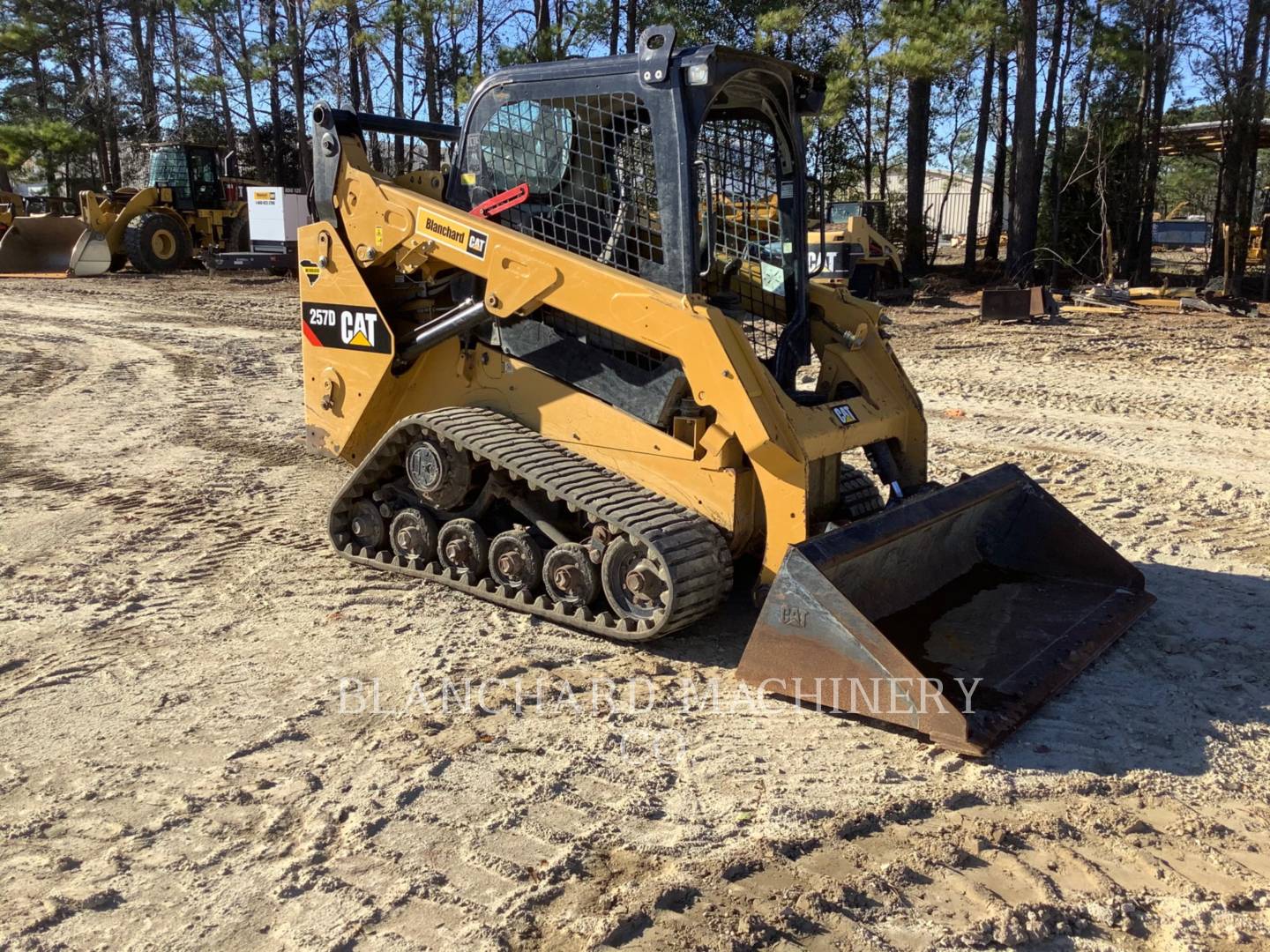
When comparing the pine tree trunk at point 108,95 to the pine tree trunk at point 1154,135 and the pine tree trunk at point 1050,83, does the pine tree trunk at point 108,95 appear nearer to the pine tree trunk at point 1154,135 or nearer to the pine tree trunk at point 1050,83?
the pine tree trunk at point 1050,83

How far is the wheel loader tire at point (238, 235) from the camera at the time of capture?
2352 cm

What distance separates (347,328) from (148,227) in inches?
723

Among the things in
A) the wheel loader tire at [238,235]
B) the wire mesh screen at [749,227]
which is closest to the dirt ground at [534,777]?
the wire mesh screen at [749,227]

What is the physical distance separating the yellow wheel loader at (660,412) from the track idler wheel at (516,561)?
12mm

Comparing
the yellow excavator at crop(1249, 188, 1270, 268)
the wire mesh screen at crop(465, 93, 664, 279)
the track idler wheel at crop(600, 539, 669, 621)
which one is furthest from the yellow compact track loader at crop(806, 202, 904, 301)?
the track idler wheel at crop(600, 539, 669, 621)

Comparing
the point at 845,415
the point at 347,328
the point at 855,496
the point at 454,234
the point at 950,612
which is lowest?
the point at 950,612

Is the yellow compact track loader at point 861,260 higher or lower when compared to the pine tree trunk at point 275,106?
lower

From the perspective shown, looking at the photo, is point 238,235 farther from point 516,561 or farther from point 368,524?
point 516,561

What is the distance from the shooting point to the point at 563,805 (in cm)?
320

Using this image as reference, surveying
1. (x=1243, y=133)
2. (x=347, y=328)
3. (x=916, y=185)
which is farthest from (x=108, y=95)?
(x=347, y=328)

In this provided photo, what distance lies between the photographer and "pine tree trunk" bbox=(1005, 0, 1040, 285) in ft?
61.3

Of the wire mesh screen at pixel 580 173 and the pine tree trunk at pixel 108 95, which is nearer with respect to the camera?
the wire mesh screen at pixel 580 173

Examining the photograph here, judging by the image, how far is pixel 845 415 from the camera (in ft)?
15.0

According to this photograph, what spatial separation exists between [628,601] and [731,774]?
1015 millimetres
